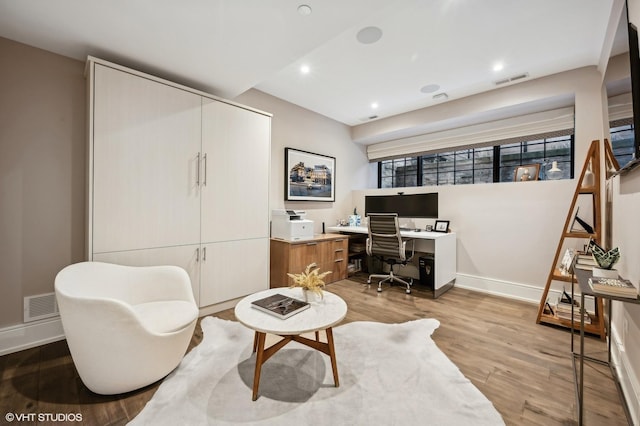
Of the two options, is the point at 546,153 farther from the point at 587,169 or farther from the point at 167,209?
the point at 167,209

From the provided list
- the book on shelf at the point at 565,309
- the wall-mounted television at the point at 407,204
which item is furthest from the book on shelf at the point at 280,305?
the wall-mounted television at the point at 407,204

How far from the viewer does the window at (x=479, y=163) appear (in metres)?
3.58

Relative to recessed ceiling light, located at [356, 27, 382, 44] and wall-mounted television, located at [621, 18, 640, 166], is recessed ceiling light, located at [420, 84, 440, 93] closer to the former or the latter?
recessed ceiling light, located at [356, 27, 382, 44]

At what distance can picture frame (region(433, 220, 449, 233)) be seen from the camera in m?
3.86

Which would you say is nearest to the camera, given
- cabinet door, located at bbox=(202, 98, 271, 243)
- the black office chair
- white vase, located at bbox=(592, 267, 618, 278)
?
white vase, located at bbox=(592, 267, 618, 278)

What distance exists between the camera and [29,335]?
215cm

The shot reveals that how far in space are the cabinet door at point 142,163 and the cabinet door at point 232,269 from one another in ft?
1.01

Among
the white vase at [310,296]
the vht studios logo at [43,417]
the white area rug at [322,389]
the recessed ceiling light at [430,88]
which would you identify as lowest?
the vht studios logo at [43,417]

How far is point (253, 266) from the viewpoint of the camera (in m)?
3.14

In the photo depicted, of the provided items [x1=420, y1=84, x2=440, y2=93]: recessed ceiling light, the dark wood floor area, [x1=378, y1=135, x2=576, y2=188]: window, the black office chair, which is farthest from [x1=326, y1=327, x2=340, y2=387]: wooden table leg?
[x1=378, y1=135, x2=576, y2=188]: window

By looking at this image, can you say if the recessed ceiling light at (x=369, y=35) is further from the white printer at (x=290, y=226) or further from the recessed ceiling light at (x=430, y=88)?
the white printer at (x=290, y=226)

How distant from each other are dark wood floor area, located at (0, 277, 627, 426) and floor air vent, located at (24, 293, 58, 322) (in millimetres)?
249

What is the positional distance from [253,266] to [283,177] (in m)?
1.45

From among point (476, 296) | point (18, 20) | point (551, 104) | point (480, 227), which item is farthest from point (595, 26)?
point (18, 20)
